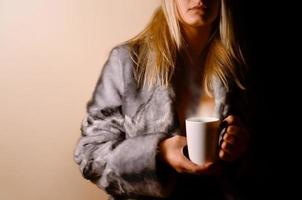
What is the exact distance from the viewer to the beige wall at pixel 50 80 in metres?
1.06

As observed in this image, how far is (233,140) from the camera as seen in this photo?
854 millimetres

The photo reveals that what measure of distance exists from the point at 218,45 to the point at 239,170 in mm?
291

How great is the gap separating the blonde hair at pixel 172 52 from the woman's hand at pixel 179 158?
0.50 ft

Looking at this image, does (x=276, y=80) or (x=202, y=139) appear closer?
(x=202, y=139)

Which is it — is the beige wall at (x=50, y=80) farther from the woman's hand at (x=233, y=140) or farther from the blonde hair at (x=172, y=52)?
the woman's hand at (x=233, y=140)

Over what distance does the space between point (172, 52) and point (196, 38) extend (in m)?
0.07

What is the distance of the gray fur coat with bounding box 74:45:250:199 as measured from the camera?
0.91 m

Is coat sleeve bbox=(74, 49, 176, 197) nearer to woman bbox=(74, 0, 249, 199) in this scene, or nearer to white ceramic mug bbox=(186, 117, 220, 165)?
woman bbox=(74, 0, 249, 199)

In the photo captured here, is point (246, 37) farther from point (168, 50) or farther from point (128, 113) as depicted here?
point (128, 113)

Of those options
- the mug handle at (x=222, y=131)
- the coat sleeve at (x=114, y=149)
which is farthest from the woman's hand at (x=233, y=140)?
the coat sleeve at (x=114, y=149)

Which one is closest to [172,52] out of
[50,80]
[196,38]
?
[196,38]

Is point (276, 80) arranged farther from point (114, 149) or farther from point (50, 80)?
point (50, 80)

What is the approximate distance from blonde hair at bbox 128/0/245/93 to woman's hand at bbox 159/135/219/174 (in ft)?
0.50

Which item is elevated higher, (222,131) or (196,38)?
(196,38)
